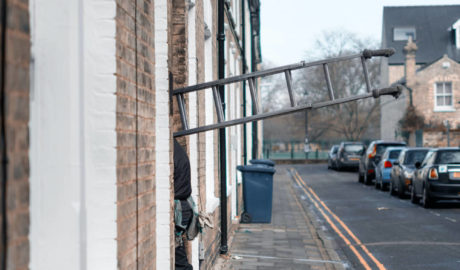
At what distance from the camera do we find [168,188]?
15.1 feet

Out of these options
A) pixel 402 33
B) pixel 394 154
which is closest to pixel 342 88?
pixel 402 33

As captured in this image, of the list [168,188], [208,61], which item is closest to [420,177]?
[208,61]

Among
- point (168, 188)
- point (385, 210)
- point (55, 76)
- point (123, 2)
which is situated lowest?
point (385, 210)

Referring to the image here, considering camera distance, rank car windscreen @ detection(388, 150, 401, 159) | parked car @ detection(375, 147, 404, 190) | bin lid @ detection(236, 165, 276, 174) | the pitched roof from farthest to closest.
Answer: the pitched roof, car windscreen @ detection(388, 150, 401, 159), parked car @ detection(375, 147, 404, 190), bin lid @ detection(236, 165, 276, 174)

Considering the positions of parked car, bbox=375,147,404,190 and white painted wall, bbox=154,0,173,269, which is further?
parked car, bbox=375,147,404,190

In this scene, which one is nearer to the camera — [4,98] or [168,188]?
[4,98]

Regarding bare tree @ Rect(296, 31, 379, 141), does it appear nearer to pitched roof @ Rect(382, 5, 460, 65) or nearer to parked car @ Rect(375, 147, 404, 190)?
pitched roof @ Rect(382, 5, 460, 65)

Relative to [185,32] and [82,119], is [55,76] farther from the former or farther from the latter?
[185,32]

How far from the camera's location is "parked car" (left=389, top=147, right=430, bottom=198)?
21.3 metres

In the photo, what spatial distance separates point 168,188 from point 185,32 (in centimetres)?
227

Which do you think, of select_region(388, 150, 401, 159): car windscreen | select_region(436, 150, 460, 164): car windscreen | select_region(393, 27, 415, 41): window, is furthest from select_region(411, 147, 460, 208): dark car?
select_region(393, 27, 415, 41): window

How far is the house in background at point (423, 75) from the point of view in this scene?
43.6 meters

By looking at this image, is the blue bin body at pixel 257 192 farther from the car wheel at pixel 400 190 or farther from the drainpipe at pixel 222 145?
the car wheel at pixel 400 190

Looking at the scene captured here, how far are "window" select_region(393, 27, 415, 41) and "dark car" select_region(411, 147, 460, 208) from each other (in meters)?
40.6
